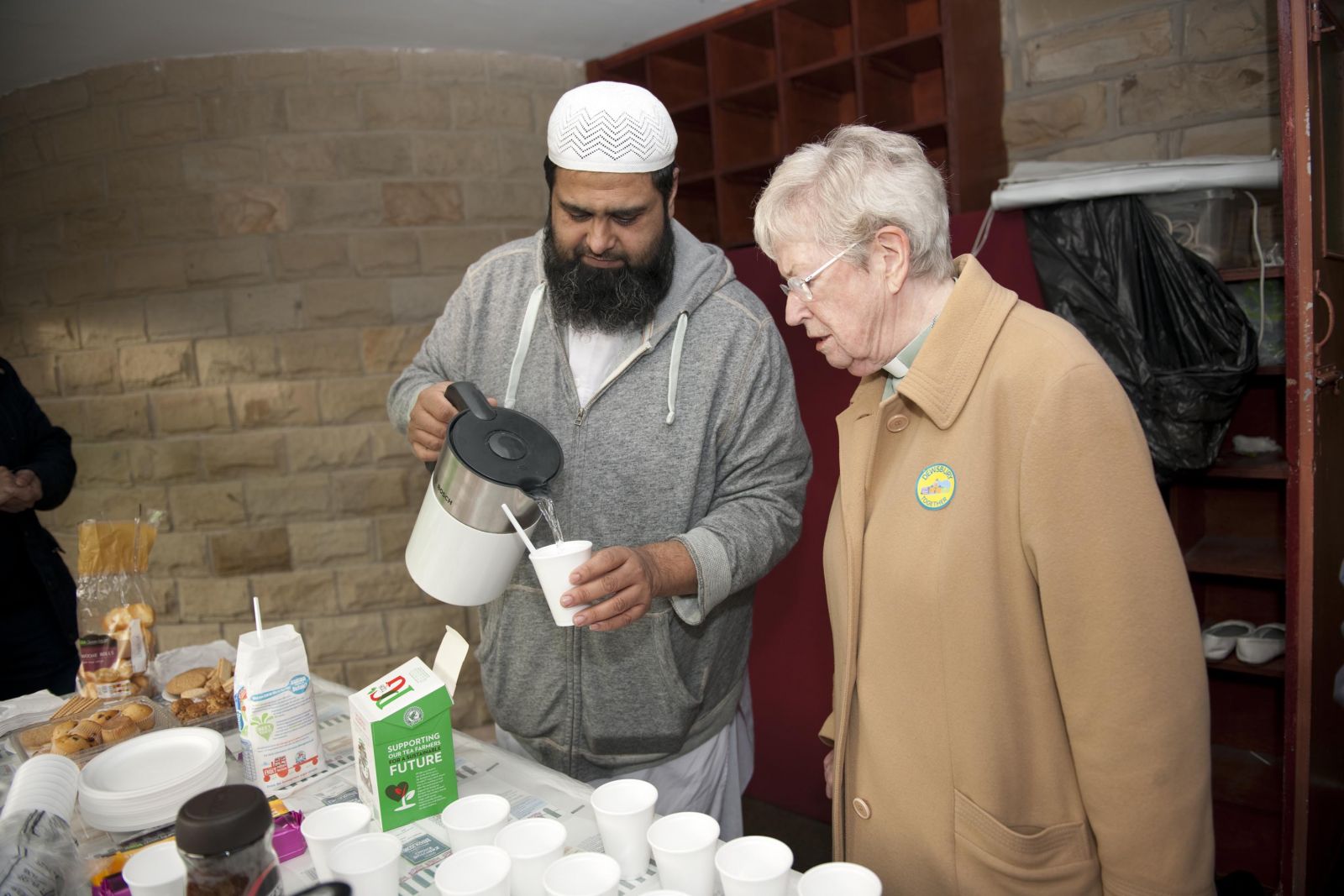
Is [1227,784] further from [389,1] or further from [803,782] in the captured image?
[389,1]

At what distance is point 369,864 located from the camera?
0.98 meters

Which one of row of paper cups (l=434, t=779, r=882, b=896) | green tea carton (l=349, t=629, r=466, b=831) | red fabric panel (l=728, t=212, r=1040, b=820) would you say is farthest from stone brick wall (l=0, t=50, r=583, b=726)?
row of paper cups (l=434, t=779, r=882, b=896)

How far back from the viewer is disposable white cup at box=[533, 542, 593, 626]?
119cm

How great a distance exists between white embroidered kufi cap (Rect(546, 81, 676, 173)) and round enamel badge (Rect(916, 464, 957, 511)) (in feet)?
2.68

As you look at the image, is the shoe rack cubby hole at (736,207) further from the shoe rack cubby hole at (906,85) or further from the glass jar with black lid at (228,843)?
the glass jar with black lid at (228,843)

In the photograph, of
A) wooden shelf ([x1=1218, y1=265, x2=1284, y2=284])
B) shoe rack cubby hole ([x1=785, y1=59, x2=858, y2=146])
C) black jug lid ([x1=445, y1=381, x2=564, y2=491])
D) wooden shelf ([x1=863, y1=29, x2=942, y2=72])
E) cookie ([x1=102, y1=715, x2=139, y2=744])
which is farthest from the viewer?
shoe rack cubby hole ([x1=785, y1=59, x2=858, y2=146])

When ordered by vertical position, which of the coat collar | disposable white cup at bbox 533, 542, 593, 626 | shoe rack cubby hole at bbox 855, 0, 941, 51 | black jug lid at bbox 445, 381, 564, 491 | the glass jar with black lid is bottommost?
the glass jar with black lid

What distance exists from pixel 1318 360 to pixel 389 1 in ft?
9.52

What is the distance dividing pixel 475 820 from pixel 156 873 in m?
0.34

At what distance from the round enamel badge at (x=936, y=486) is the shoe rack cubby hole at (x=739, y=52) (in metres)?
2.38

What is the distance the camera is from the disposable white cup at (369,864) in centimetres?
96

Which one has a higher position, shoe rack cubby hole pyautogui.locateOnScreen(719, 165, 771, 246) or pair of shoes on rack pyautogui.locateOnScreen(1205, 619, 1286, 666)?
shoe rack cubby hole pyautogui.locateOnScreen(719, 165, 771, 246)

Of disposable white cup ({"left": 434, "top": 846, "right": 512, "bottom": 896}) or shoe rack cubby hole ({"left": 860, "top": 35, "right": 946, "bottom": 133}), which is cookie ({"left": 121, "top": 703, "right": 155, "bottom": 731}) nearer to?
disposable white cup ({"left": 434, "top": 846, "right": 512, "bottom": 896})

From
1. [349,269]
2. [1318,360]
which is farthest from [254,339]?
[1318,360]
